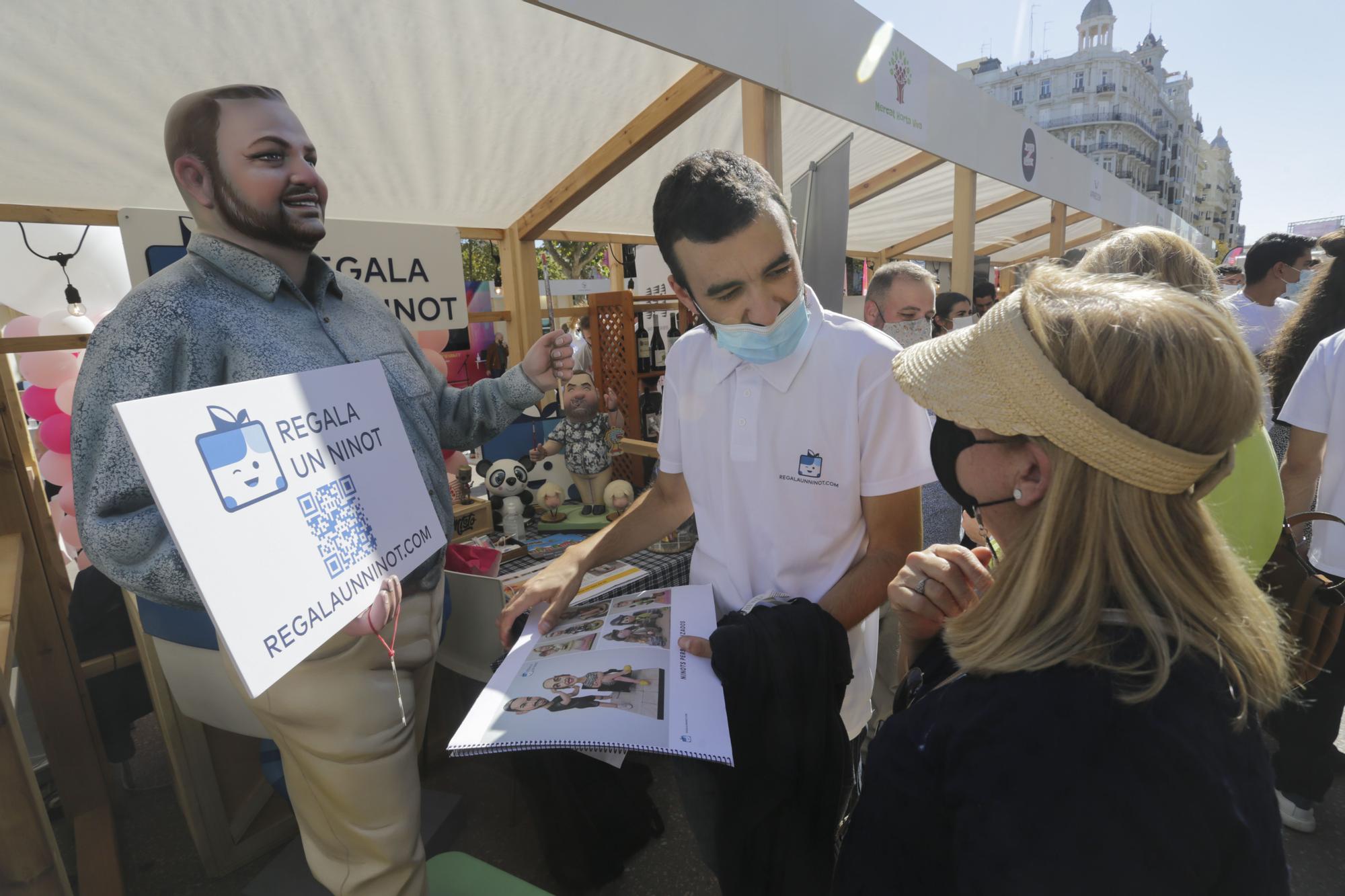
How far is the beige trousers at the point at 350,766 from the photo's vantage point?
1.29m

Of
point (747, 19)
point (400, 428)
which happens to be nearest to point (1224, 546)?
point (400, 428)

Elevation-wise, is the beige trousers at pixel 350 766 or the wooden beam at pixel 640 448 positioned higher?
the wooden beam at pixel 640 448

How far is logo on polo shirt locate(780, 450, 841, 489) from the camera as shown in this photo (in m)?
1.39

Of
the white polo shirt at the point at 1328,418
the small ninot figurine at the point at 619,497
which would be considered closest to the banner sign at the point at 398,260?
the small ninot figurine at the point at 619,497

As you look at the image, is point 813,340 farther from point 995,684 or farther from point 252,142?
point 252,142

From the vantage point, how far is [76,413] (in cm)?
117

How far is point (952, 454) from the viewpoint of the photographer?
96cm

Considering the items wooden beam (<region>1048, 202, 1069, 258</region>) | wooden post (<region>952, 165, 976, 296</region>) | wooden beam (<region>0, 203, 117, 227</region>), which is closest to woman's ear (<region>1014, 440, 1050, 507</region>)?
wooden beam (<region>0, 203, 117, 227</region>)

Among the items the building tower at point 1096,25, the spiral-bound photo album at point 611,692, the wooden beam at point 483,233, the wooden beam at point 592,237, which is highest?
the building tower at point 1096,25

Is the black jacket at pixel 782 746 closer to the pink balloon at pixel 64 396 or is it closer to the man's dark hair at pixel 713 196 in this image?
the man's dark hair at pixel 713 196

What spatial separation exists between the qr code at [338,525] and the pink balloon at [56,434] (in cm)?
259

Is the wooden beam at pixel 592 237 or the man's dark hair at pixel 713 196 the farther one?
the wooden beam at pixel 592 237

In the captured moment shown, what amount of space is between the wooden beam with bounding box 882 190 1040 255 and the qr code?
719cm

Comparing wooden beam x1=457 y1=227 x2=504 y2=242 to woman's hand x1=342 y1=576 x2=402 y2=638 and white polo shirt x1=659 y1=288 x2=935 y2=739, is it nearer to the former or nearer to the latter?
white polo shirt x1=659 y1=288 x2=935 y2=739
